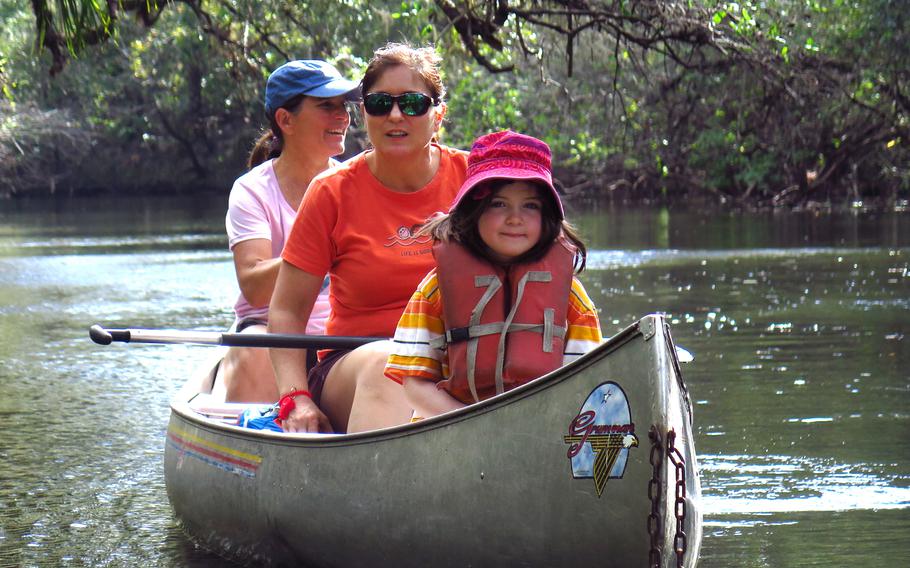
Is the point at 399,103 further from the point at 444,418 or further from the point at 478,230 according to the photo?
the point at 444,418

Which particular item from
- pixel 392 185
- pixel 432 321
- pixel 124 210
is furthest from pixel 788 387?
pixel 124 210

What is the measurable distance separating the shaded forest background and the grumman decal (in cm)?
270

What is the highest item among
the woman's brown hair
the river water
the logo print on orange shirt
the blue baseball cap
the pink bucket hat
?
the blue baseball cap

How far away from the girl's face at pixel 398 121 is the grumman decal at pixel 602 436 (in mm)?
1199

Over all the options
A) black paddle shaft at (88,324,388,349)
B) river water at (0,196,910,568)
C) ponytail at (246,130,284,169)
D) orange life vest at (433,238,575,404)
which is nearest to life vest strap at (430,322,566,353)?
orange life vest at (433,238,575,404)

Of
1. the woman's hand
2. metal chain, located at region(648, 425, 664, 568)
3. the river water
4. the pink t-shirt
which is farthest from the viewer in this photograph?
the pink t-shirt

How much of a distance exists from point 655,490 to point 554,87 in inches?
944

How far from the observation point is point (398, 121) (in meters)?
3.99

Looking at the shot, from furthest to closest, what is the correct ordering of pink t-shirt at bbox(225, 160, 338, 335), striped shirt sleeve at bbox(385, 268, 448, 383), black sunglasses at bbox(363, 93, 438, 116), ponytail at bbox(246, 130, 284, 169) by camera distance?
1. ponytail at bbox(246, 130, 284, 169)
2. pink t-shirt at bbox(225, 160, 338, 335)
3. black sunglasses at bbox(363, 93, 438, 116)
4. striped shirt sleeve at bbox(385, 268, 448, 383)

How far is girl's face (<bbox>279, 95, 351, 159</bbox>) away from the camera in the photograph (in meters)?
4.95

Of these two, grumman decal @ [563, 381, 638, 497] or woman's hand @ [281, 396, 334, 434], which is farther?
woman's hand @ [281, 396, 334, 434]

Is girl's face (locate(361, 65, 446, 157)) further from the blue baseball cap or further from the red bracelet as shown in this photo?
the blue baseball cap

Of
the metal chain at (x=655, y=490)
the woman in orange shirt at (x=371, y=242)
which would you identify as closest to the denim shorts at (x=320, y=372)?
the woman in orange shirt at (x=371, y=242)

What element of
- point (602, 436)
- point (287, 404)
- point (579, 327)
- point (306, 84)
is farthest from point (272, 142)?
point (602, 436)
